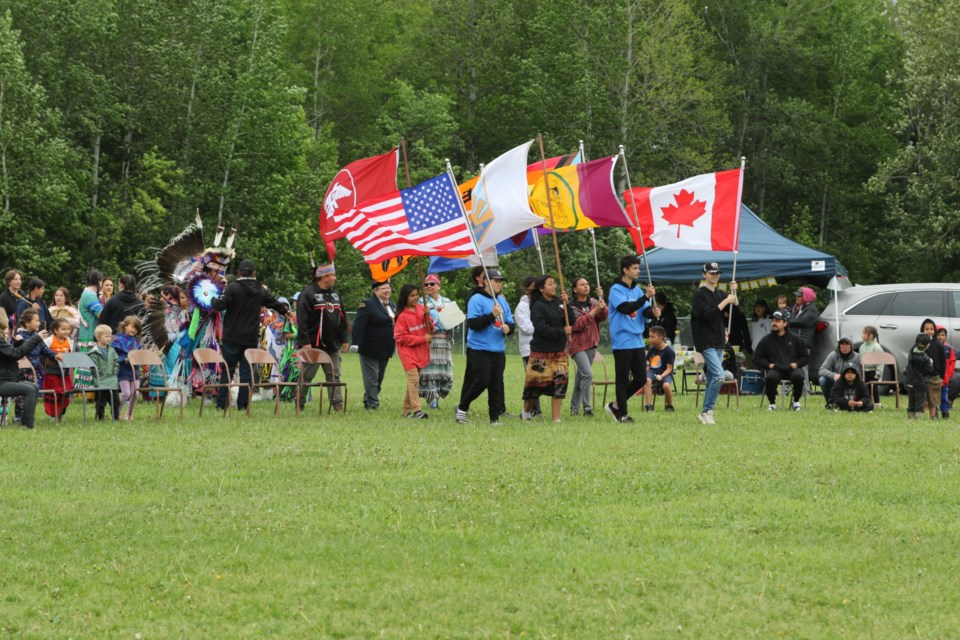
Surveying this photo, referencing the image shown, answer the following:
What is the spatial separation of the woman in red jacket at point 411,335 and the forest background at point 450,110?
23683 mm

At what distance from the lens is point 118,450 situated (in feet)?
42.0

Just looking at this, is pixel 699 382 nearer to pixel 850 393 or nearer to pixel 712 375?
pixel 850 393

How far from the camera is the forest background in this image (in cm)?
4250

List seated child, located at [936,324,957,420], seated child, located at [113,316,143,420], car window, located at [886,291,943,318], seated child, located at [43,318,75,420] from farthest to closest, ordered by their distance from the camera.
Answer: car window, located at [886,291,943,318] → seated child, located at [936,324,957,420] → seated child, located at [113,316,143,420] → seated child, located at [43,318,75,420]

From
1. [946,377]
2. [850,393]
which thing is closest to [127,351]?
[850,393]

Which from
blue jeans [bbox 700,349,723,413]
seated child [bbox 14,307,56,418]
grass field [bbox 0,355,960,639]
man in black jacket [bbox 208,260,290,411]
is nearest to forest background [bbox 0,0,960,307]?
seated child [bbox 14,307,56,418]

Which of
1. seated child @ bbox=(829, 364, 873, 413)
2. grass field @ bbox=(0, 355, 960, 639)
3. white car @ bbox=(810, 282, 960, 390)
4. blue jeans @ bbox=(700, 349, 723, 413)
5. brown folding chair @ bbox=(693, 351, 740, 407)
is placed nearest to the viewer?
grass field @ bbox=(0, 355, 960, 639)

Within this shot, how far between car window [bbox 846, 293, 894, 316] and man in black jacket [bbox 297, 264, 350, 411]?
28.7 feet

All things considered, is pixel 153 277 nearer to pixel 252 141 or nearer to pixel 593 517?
pixel 593 517

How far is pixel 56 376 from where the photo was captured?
648 inches

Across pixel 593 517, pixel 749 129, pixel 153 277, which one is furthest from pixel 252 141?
pixel 593 517

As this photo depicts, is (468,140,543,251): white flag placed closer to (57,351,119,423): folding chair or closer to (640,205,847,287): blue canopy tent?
(57,351,119,423): folding chair

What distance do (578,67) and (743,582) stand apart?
44385 millimetres

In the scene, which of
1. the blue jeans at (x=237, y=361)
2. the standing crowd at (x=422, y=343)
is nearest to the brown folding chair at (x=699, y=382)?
the standing crowd at (x=422, y=343)
